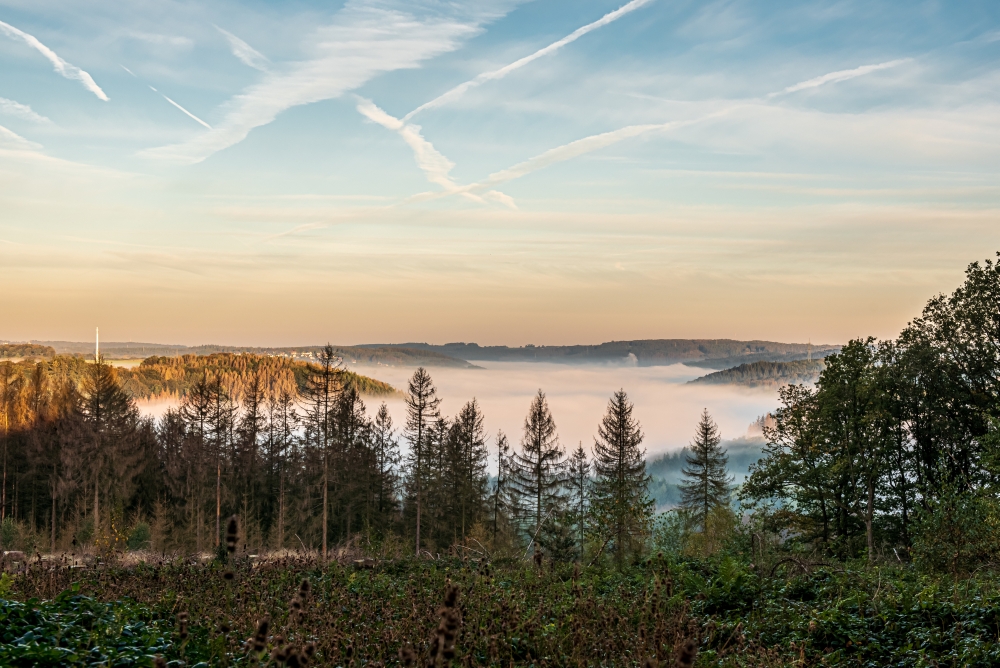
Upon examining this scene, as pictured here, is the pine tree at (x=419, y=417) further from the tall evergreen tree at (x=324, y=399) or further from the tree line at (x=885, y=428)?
the tree line at (x=885, y=428)

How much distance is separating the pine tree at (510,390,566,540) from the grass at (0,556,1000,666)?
33.6 m

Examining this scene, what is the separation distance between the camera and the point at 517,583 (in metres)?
9.98

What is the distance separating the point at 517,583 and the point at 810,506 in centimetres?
2174

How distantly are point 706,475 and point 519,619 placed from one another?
44.6 meters

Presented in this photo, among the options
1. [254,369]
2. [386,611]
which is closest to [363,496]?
[386,611]

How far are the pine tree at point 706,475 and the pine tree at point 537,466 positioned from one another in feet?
31.6

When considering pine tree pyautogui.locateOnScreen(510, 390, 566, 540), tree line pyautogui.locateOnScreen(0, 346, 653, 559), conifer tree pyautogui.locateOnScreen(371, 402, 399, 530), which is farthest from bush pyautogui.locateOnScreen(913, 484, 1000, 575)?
conifer tree pyautogui.locateOnScreen(371, 402, 399, 530)

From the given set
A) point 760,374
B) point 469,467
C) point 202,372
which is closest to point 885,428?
point 469,467

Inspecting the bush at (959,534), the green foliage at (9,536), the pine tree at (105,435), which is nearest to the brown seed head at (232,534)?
the bush at (959,534)

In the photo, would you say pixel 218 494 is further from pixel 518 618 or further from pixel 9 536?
pixel 518 618

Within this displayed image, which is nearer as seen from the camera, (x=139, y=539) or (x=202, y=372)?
(x=139, y=539)

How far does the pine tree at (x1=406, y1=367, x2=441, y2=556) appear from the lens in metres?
43.8

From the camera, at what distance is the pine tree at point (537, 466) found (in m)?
43.7

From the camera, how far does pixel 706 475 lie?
4891 cm
